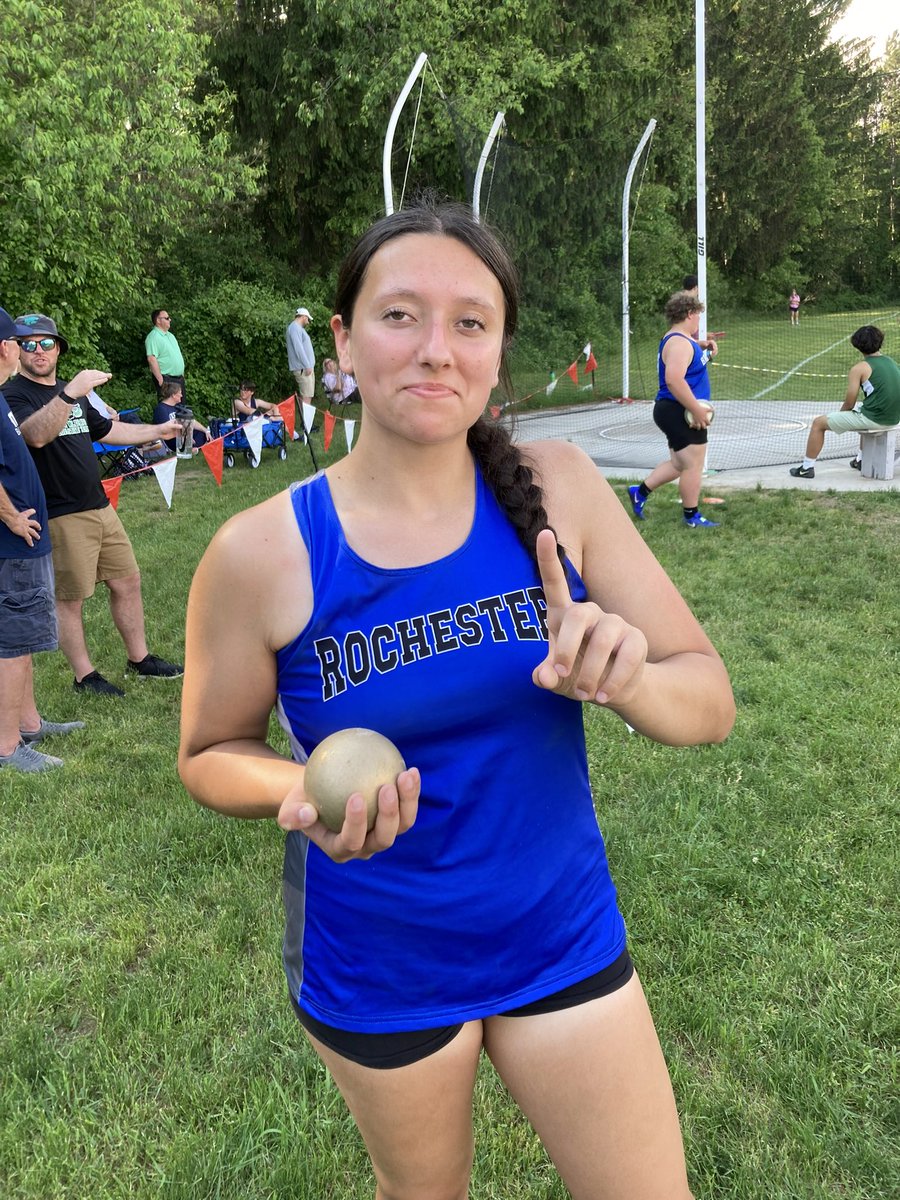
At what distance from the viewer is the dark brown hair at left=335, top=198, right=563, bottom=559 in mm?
1424

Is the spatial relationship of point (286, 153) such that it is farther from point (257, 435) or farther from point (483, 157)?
point (257, 435)

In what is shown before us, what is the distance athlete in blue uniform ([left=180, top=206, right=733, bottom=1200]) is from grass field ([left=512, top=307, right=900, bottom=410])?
371 inches

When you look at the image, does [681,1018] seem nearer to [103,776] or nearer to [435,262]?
[435,262]

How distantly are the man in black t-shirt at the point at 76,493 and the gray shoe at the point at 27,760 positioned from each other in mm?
916

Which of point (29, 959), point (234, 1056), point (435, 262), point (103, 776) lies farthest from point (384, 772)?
point (103, 776)

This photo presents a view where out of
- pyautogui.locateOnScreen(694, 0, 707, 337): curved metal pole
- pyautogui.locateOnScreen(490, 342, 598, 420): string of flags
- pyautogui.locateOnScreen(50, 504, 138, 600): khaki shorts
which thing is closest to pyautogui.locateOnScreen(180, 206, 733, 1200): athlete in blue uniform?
pyautogui.locateOnScreen(50, 504, 138, 600): khaki shorts

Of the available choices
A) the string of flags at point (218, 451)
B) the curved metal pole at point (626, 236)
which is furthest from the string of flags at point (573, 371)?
the string of flags at point (218, 451)

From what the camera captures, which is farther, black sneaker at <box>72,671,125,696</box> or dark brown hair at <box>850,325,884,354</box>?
dark brown hair at <box>850,325,884,354</box>

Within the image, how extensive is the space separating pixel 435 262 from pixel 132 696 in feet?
15.4

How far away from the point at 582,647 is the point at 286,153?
20921mm

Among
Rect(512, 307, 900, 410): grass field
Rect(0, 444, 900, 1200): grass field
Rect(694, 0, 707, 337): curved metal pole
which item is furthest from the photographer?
Rect(512, 307, 900, 410): grass field

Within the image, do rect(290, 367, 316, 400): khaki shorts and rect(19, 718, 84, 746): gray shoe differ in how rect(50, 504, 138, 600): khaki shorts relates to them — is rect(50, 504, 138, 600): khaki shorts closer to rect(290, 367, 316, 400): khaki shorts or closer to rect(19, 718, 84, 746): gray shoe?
rect(19, 718, 84, 746): gray shoe

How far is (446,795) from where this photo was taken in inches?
50.9

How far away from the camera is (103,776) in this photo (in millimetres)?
4477
